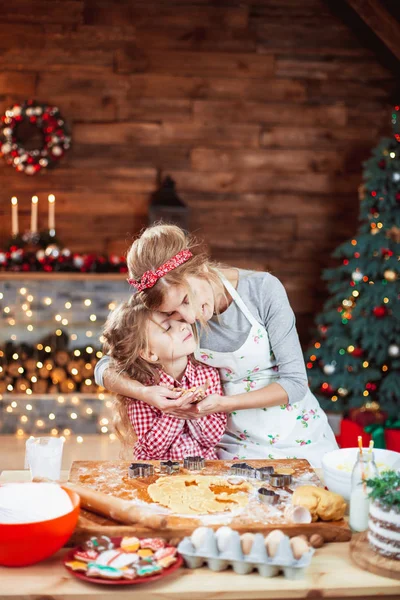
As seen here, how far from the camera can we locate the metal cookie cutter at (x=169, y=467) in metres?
1.83

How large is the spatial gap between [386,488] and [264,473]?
17.4 inches

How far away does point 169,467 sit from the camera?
184 centimetres

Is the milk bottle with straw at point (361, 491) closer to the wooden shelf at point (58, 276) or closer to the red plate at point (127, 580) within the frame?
the red plate at point (127, 580)

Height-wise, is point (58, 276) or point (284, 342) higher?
point (284, 342)

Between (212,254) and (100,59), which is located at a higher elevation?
(100,59)

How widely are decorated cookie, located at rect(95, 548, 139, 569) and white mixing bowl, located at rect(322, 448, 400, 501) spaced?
53 cm

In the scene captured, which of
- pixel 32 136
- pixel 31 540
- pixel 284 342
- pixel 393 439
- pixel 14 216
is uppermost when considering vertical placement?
pixel 32 136

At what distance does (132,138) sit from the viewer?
533 centimetres

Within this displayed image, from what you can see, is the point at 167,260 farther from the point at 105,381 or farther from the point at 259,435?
the point at 259,435

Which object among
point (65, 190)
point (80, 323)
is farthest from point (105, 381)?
point (65, 190)

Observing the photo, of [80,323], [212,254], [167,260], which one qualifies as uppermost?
[167,260]

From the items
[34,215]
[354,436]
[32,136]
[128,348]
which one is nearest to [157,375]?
[128,348]

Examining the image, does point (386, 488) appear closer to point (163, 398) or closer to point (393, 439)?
point (163, 398)

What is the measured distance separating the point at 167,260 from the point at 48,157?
3514 millimetres
